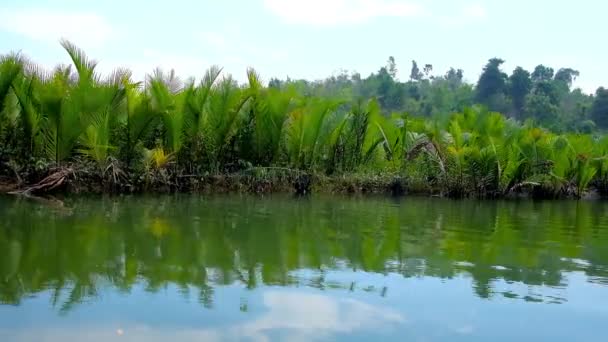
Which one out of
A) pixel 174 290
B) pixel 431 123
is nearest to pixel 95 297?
pixel 174 290

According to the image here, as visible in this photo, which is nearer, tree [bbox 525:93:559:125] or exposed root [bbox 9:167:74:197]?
exposed root [bbox 9:167:74:197]

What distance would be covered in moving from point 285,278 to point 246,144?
7843 mm

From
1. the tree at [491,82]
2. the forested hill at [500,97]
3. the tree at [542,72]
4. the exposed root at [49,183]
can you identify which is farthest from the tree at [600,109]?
the exposed root at [49,183]

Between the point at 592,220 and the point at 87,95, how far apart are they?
8.34 m

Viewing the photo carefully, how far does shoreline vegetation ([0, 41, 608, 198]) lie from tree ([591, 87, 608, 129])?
21.8 m

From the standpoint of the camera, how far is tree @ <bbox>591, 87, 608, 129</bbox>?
118 feet

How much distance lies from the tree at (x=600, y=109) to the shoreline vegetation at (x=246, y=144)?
71.4 feet

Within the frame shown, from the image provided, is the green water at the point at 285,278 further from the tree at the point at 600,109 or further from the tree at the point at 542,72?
the tree at the point at 542,72

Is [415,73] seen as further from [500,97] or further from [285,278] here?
[285,278]

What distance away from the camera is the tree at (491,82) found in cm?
4400

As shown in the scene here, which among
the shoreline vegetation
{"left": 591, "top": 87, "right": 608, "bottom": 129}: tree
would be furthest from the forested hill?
the shoreline vegetation

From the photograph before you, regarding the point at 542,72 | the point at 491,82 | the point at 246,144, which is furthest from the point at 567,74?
the point at 246,144

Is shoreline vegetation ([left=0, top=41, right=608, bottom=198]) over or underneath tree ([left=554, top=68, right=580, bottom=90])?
underneath

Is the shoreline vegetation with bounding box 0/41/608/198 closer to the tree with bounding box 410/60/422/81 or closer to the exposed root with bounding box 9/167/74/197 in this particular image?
the exposed root with bounding box 9/167/74/197
